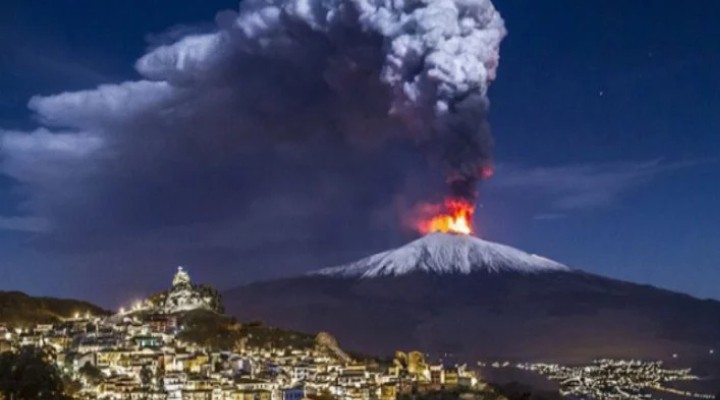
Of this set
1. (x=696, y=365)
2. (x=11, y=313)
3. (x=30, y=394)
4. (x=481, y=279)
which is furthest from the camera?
(x=481, y=279)

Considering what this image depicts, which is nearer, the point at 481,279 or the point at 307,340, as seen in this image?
the point at 307,340

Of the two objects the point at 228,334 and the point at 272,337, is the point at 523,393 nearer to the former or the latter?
the point at 272,337

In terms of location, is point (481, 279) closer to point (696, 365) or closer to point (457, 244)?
point (457, 244)

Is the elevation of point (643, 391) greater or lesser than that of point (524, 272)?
lesser

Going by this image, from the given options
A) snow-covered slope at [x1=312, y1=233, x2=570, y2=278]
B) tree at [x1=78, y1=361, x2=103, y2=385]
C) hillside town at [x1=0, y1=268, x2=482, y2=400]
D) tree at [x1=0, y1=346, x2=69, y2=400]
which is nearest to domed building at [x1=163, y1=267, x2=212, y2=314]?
hillside town at [x1=0, y1=268, x2=482, y2=400]

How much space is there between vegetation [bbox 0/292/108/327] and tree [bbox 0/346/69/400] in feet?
62.0

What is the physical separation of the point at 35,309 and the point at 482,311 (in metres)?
46.6

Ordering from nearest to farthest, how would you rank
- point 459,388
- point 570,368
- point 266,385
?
1. point 266,385
2. point 459,388
3. point 570,368

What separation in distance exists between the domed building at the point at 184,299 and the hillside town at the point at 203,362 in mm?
87

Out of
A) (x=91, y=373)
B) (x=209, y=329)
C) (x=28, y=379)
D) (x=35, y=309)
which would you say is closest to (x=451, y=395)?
(x=91, y=373)

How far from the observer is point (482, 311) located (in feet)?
305

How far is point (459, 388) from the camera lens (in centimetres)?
4325

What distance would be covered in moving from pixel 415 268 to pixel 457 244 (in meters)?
5.46

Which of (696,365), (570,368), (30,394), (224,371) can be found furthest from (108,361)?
(696,365)
